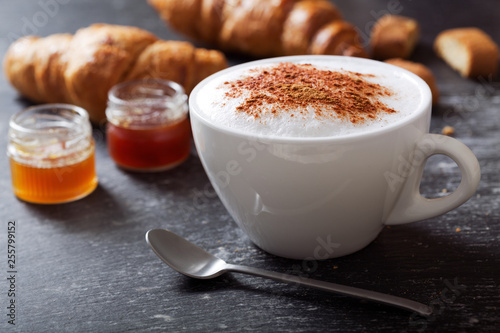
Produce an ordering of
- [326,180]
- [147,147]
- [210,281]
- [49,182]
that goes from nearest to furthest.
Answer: [326,180]
[210,281]
[49,182]
[147,147]

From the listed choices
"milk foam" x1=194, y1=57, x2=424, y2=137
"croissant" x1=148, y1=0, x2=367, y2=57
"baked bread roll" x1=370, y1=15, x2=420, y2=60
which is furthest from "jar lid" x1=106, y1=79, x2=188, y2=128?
"baked bread roll" x1=370, y1=15, x2=420, y2=60

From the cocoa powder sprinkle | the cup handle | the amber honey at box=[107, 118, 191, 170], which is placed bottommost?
the amber honey at box=[107, 118, 191, 170]

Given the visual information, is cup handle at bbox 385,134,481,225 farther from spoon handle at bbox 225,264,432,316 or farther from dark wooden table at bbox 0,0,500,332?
spoon handle at bbox 225,264,432,316

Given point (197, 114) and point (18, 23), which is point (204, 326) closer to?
point (197, 114)

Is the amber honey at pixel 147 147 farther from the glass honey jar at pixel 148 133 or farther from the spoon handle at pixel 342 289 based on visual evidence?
the spoon handle at pixel 342 289

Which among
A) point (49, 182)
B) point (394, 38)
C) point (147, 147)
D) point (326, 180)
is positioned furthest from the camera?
point (394, 38)

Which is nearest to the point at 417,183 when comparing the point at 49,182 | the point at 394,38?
the point at 49,182

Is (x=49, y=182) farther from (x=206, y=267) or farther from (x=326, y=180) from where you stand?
(x=326, y=180)
